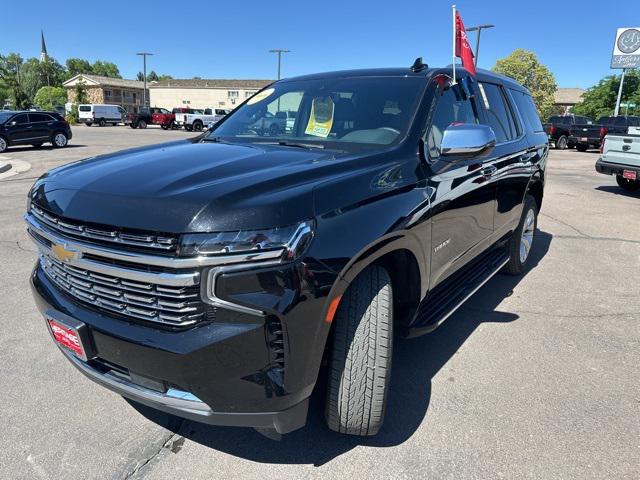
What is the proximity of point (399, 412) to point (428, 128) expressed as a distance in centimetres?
168

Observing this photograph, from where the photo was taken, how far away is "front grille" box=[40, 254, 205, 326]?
181 cm

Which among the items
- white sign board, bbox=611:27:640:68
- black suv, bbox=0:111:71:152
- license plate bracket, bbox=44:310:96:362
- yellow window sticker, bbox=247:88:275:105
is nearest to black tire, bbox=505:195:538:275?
yellow window sticker, bbox=247:88:275:105

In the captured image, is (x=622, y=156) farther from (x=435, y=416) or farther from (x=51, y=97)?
(x=51, y=97)

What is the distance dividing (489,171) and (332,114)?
1287 millimetres

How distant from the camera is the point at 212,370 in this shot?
71.6 inches

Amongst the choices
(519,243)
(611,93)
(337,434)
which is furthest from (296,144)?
(611,93)

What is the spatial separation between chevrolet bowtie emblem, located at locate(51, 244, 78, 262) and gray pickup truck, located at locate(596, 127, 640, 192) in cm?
1134

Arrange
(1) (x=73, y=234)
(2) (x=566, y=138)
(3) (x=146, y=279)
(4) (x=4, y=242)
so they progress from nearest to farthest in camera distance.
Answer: (3) (x=146, y=279)
(1) (x=73, y=234)
(4) (x=4, y=242)
(2) (x=566, y=138)

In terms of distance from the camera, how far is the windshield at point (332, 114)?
2.95m

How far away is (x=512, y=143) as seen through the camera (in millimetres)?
4297

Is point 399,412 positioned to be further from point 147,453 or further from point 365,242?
point 147,453

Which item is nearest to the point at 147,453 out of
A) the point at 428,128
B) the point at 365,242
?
the point at 365,242

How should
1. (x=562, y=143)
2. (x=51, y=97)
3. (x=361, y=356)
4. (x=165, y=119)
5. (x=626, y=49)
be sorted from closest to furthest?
(x=361, y=356) < (x=562, y=143) < (x=626, y=49) < (x=165, y=119) < (x=51, y=97)

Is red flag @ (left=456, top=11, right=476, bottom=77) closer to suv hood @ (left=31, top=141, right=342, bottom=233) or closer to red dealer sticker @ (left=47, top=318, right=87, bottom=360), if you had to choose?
suv hood @ (left=31, top=141, right=342, bottom=233)
